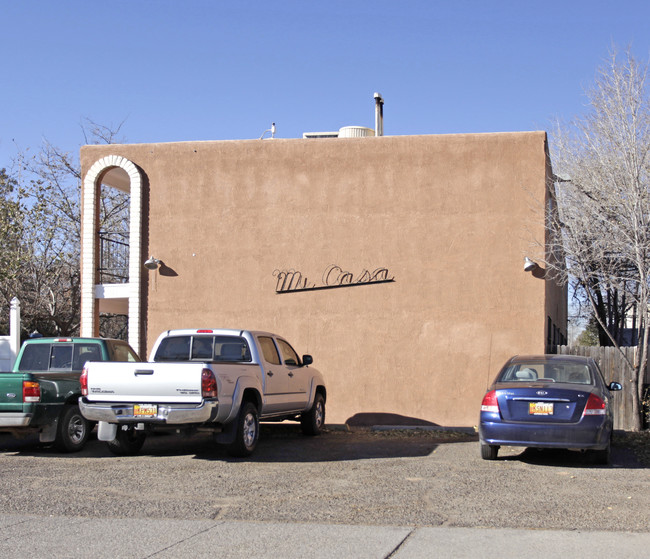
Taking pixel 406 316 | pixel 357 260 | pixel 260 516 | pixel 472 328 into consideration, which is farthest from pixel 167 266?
pixel 260 516

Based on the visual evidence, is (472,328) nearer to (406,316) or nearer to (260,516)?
(406,316)

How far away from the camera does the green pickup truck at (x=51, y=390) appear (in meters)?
10.9

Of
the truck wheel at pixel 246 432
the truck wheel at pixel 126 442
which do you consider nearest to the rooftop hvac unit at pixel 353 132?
the truck wheel at pixel 246 432

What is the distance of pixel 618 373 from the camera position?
16078mm

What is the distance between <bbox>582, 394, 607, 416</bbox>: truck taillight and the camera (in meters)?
10.0

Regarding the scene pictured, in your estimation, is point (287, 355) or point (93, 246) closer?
point (287, 355)

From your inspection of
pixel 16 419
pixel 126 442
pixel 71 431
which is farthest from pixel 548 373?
pixel 16 419

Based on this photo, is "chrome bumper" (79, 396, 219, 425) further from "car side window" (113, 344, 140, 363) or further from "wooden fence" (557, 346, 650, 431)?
"wooden fence" (557, 346, 650, 431)

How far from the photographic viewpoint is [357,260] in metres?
16.5

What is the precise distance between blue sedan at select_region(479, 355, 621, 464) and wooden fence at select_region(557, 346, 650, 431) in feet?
18.1

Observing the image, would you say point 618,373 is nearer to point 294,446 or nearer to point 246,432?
point 294,446

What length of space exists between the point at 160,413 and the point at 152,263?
23.6ft

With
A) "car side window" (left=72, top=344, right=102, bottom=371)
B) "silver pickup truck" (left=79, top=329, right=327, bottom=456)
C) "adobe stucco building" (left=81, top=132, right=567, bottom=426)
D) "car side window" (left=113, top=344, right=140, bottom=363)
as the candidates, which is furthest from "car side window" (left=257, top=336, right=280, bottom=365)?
"adobe stucco building" (left=81, top=132, right=567, bottom=426)

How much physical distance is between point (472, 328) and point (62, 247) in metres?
17.0
